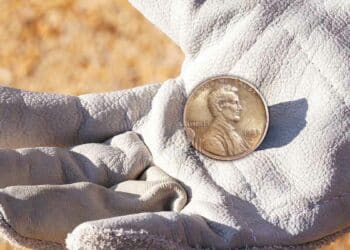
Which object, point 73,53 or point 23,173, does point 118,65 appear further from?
point 23,173

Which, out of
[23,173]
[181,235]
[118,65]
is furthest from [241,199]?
[118,65]

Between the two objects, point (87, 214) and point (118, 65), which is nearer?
point (87, 214)

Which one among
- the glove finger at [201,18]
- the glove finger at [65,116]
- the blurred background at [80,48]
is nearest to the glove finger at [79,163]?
the glove finger at [65,116]

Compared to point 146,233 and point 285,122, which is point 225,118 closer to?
point 285,122

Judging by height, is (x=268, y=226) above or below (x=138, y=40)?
above

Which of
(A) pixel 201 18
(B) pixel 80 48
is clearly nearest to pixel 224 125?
(A) pixel 201 18

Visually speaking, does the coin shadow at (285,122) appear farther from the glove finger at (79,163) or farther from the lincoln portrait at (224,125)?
the glove finger at (79,163)

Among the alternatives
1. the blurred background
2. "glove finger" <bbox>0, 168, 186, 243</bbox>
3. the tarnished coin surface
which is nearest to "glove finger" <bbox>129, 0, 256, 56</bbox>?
the tarnished coin surface
